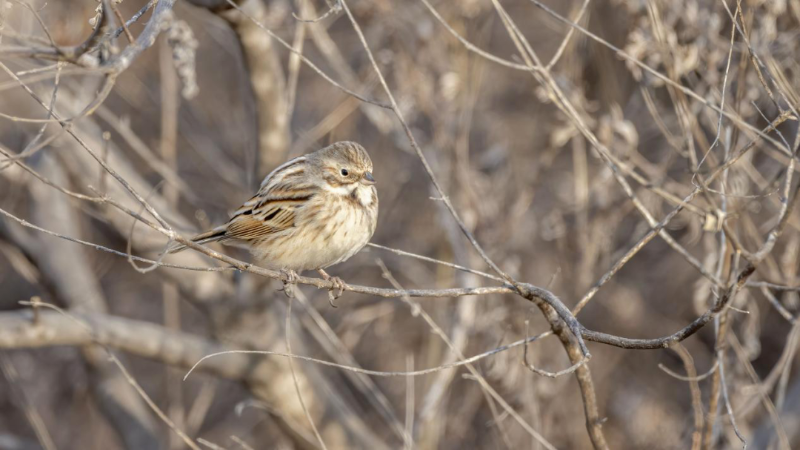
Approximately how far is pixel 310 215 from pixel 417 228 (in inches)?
139

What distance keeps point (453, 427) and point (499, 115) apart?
117 inches

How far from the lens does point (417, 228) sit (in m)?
7.64

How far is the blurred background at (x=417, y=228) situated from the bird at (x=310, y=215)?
243 mm

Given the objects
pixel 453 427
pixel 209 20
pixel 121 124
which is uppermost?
pixel 209 20

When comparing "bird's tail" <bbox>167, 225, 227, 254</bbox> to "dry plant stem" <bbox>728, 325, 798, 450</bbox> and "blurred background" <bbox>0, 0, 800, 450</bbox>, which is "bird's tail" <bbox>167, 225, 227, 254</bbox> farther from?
"dry plant stem" <bbox>728, 325, 798, 450</bbox>

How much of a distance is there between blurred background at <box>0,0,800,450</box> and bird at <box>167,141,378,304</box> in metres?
0.24

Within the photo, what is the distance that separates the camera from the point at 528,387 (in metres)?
6.20

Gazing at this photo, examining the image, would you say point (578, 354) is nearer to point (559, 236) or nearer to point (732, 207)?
point (732, 207)

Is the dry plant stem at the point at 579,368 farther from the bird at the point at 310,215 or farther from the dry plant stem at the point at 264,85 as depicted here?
the dry plant stem at the point at 264,85

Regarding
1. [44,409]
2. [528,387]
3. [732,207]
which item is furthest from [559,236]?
[44,409]

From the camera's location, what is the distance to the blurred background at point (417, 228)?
4852mm

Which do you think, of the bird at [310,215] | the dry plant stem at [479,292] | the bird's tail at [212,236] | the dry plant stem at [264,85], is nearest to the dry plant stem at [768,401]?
the dry plant stem at [479,292]

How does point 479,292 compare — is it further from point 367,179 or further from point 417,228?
point 417,228

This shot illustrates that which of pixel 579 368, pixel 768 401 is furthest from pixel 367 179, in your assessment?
pixel 768 401
